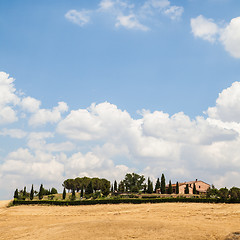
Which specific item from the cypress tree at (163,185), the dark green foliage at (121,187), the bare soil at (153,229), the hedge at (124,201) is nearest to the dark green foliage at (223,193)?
the hedge at (124,201)

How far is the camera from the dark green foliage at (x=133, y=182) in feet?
378

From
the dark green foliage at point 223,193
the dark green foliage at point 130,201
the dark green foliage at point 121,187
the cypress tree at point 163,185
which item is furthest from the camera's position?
the dark green foliage at point 121,187

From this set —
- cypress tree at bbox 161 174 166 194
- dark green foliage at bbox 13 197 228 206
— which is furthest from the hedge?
cypress tree at bbox 161 174 166 194

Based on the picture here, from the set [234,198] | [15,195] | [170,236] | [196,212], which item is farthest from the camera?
[15,195]

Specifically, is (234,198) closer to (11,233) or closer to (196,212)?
(196,212)

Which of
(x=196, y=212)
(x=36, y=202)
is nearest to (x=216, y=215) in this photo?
(x=196, y=212)

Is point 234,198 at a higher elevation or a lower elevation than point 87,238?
higher

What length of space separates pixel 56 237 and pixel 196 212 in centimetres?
3019

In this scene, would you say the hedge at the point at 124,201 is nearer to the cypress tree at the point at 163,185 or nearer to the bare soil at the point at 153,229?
the bare soil at the point at 153,229

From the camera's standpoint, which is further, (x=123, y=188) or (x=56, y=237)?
(x=123, y=188)

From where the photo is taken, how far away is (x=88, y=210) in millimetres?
67250

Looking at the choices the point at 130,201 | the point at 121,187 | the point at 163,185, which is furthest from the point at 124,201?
the point at 121,187

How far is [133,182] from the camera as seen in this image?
116 m

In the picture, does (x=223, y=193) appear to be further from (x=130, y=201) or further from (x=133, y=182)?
(x=133, y=182)
